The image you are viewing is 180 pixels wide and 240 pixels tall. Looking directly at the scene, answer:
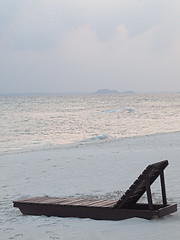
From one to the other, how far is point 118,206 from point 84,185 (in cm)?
378

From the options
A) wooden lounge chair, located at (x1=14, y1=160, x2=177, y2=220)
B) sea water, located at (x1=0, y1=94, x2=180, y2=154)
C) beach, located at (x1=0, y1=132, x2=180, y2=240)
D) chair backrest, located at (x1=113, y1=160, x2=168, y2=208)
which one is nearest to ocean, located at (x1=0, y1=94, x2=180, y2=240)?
beach, located at (x1=0, y1=132, x2=180, y2=240)

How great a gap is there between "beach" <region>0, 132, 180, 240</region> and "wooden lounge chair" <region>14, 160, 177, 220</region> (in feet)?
0.48

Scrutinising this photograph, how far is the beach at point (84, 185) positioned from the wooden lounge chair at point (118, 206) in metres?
0.15

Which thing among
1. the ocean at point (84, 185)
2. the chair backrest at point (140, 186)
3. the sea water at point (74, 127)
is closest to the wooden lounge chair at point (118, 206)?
the chair backrest at point (140, 186)

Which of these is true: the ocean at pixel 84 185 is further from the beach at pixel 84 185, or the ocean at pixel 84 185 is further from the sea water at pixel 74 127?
the sea water at pixel 74 127

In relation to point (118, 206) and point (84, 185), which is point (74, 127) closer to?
point (84, 185)

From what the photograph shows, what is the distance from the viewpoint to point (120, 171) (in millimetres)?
12898

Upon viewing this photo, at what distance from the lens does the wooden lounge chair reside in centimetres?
738

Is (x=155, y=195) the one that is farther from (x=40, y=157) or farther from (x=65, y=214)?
(x=40, y=157)

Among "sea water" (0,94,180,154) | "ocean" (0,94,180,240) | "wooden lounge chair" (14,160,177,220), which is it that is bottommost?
"sea water" (0,94,180,154)

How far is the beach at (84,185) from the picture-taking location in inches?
276

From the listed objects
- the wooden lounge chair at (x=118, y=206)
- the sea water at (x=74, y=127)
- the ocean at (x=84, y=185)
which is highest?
the wooden lounge chair at (x=118, y=206)

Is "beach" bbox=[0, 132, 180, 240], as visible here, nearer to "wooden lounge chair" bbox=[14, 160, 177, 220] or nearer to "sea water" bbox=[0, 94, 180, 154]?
"wooden lounge chair" bbox=[14, 160, 177, 220]

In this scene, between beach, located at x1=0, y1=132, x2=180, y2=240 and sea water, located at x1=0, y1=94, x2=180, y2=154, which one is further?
sea water, located at x1=0, y1=94, x2=180, y2=154
